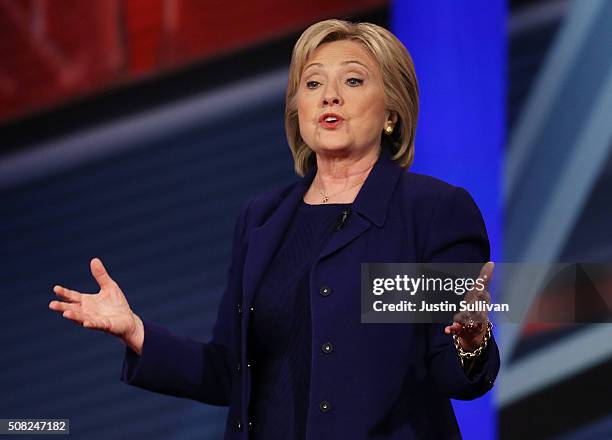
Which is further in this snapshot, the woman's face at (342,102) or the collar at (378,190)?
the woman's face at (342,102)

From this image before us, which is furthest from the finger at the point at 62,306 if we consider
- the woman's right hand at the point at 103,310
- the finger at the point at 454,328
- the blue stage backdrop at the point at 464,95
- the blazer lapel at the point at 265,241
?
the blue stage backdrop at the point at 464,95

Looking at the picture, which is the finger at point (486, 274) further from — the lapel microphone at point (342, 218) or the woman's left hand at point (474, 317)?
the lapel microphone at point (342, 218)

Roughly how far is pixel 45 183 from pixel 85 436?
82cm

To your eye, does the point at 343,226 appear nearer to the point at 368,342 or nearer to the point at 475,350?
the point at 368,342

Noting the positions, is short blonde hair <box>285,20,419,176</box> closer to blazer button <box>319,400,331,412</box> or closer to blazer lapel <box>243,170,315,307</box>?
blazer lapel <box>243,170,315,307</box>

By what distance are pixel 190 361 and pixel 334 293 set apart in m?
0.38

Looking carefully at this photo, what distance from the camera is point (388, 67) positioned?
1.96 m

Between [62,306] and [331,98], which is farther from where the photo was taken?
[331,98]

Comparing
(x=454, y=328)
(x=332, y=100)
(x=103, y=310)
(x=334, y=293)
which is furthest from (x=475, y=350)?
(x=103, y=310)

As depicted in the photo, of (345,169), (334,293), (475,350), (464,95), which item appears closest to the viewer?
(475,350)

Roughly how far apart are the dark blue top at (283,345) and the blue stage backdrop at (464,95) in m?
0.92

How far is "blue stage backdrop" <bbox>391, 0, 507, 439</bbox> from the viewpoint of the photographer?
2.71 metres

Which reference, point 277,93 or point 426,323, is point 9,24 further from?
point 426,323

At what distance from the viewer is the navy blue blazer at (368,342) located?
173 cm
